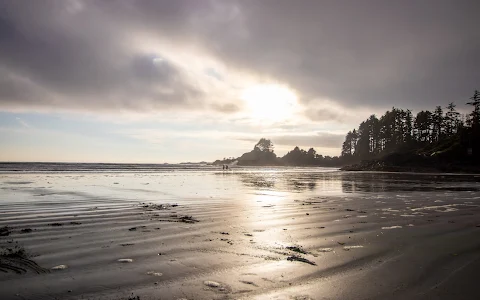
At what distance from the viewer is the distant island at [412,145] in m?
72.7

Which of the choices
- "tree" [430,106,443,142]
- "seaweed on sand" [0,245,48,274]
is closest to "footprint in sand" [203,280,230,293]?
"seaweed on sand" [0,245,48,274]

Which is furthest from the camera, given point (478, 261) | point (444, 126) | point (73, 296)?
point (444, 126)

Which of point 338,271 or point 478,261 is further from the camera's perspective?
point 478,261

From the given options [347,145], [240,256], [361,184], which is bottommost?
[361,184]

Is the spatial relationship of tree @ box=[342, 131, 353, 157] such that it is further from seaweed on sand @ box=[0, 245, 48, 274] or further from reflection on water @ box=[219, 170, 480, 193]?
seaweed on sand @ box=[0, 245, 48, 274]

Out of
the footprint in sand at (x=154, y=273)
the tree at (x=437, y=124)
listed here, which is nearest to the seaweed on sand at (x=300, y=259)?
the footprint in sand at (x=154, y=273)

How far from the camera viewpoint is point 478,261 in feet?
18.7

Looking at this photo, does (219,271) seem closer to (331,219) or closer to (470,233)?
(331,219)

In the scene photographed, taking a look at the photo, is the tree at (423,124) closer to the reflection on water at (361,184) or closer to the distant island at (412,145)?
the distant island at (412,145)

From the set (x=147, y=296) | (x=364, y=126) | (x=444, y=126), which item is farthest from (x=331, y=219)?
(x=364, y=126)

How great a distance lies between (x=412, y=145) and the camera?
4417 inches

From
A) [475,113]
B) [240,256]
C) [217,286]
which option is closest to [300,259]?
[240,256]

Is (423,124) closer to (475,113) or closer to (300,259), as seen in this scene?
(475,113)

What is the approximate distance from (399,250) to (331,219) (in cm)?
400
